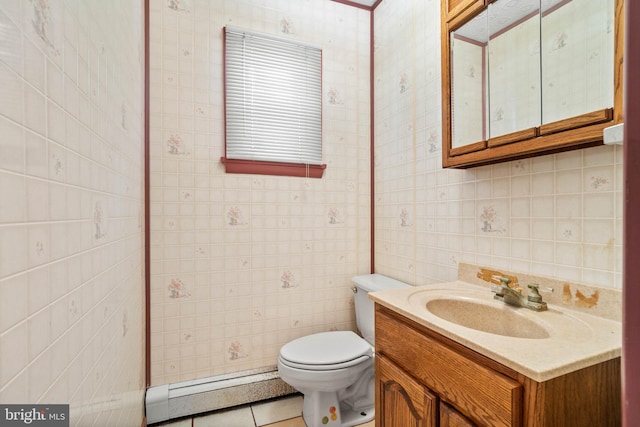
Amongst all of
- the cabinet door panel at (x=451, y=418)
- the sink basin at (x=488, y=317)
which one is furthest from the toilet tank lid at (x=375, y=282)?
the cabinet door panel at (x=451, y=418)

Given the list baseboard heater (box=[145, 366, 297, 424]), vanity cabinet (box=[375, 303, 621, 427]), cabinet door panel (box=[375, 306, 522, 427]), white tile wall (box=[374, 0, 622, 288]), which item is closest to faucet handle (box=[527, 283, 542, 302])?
white tile wall (box=[374, 0, 622, 288])

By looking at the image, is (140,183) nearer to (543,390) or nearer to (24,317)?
(24,317)

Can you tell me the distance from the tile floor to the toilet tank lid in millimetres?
719

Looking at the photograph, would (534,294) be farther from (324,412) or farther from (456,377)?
(324,412)

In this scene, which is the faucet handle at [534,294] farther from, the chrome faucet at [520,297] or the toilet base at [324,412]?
the toilet base at [324,412]

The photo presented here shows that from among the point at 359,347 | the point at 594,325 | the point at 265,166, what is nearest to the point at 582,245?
the point at 594,325

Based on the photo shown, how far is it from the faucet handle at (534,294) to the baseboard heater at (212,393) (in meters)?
1.43

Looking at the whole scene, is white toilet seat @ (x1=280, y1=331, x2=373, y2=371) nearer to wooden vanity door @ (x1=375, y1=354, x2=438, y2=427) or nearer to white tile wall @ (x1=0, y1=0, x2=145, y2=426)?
wooden vanity door @ (x1=375, y1=354, x2=438, y2=427)

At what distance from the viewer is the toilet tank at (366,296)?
173 cm

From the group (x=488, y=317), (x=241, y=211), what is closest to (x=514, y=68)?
(x=488, y=317)

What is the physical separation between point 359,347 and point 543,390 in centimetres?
104

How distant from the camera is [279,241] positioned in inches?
73.1

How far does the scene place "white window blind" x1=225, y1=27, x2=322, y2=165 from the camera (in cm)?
174

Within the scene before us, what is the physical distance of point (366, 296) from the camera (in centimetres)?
181
